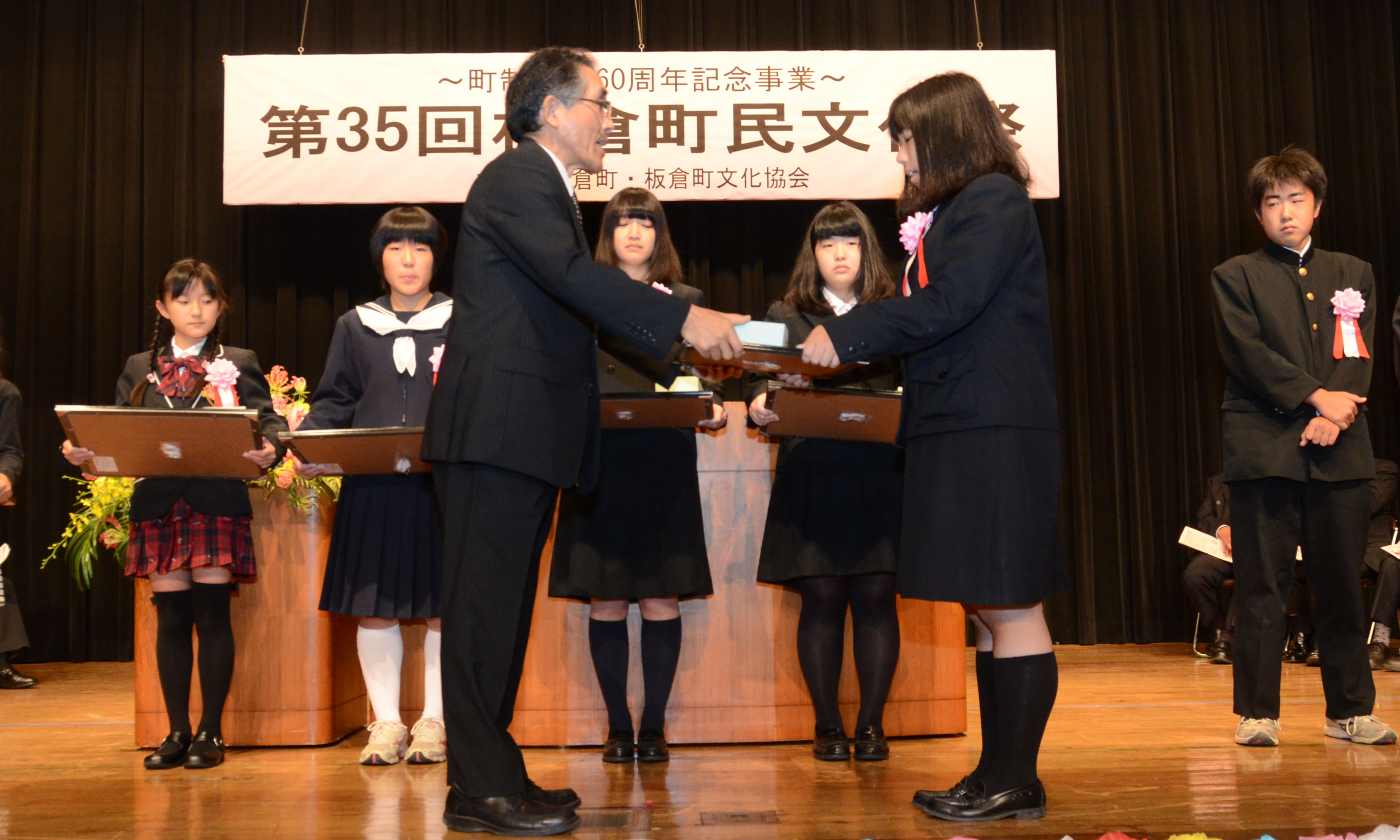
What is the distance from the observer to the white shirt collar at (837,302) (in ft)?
9.87

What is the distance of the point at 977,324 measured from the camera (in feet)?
6.97

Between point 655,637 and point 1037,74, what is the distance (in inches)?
133

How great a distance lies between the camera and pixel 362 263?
5613 millimetres

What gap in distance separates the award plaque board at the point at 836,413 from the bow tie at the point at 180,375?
1524 mm

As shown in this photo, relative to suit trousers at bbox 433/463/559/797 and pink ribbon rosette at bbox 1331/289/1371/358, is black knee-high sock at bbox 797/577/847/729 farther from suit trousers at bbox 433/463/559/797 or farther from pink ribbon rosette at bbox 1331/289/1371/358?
pink ribbon rosette at bbox 1331/289/1371/358

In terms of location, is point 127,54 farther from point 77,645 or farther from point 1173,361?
point 1173,361

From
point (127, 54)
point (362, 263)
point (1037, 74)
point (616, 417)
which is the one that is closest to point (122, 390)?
point (616, 417)

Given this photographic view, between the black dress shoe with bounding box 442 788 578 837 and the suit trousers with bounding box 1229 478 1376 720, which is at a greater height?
the suit trousers with bounding box 1229 478 1376 720

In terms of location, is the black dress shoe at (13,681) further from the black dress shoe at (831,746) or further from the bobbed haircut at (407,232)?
the black dress shoe at (831,746)

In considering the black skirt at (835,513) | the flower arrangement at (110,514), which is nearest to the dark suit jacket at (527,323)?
the black skirt at (835,513)

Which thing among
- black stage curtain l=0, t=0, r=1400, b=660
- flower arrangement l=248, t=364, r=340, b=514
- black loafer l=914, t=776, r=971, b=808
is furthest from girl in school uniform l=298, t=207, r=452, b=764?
black stage curtain l=0, t=0, r=1400, b=660

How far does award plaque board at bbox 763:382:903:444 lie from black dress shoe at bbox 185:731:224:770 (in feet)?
5.40

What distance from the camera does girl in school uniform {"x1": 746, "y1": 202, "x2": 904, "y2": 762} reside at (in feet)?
9.47

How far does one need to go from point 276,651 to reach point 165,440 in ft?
2.58
